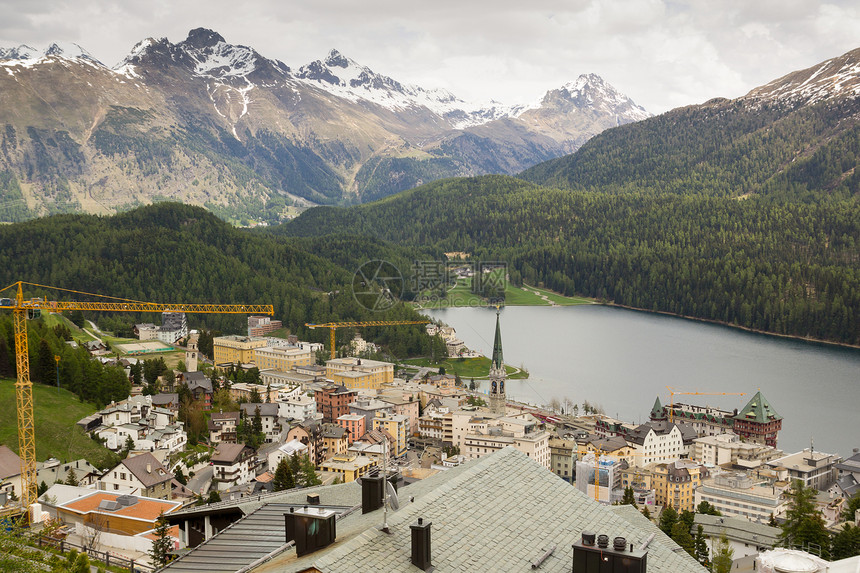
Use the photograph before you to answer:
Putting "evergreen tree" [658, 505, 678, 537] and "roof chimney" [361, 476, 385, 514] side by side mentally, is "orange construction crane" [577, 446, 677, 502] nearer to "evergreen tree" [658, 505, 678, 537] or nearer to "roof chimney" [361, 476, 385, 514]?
"evergreen tree" [658, 505, 678, 537]

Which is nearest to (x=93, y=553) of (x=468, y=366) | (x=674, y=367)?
(x=468, y=366)

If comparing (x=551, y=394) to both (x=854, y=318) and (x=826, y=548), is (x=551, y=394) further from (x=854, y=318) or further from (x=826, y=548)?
(x=854, y=318)

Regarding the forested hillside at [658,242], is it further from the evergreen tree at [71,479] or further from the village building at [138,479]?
the evergreen tree at [71,479]

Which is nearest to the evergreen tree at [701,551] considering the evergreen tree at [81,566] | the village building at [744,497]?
the village building at [744,497]

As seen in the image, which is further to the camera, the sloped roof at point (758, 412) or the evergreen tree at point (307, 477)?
the sloped roof at point (758, 412)

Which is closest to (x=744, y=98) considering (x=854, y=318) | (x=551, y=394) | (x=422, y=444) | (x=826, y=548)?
(x=854, y=318)

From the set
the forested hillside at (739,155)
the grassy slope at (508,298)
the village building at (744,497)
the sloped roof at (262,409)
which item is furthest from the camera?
the forested hillside at (739,155)

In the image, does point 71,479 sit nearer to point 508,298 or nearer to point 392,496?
point 392,496
